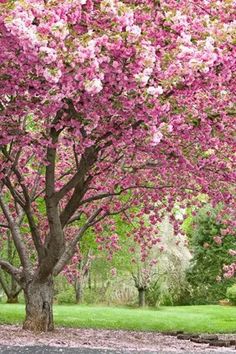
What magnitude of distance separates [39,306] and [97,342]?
1.67m

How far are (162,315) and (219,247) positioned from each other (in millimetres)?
13240

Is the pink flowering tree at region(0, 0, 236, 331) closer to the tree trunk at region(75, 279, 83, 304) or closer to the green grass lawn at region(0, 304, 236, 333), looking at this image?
the green grass lawn at region(0, 304, 236, 333)

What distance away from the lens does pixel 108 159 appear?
585 inches

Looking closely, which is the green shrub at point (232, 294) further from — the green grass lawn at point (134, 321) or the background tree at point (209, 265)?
the green grass lawn at point (134, 321)

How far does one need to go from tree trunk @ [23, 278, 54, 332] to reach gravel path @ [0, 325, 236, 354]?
0.91ft

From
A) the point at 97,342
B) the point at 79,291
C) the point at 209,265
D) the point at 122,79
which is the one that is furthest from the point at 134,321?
the point at 209,265

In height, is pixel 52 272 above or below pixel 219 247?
below

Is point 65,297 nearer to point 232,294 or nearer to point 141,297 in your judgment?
point 141,297

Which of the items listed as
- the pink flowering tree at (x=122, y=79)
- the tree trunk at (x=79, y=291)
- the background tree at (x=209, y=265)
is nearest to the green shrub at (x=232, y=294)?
the background tree at (x=209, y=265)

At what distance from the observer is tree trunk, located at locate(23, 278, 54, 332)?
14281 mm

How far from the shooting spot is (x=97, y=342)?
44.8 ft

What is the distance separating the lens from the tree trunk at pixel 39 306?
562 inches

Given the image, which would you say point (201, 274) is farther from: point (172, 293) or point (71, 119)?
point (71, 119)

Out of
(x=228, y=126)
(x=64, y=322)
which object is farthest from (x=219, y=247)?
(x=228, y=126)
